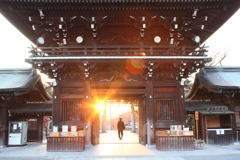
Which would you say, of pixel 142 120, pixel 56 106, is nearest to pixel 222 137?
pixel 142 120

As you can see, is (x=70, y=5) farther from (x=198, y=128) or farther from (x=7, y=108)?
(x=198, y=128)

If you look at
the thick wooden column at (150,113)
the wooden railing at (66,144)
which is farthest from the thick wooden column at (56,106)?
the thick wooden column at (150,113)

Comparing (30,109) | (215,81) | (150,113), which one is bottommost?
(150,113)

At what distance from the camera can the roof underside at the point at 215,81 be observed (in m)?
13.6

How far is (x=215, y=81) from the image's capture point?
1491cm

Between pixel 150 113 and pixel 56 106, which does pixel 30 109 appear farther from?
pixel 150 113

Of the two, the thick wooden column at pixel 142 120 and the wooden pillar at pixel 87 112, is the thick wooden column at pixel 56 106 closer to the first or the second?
the wooden pillar at pixel 87 112

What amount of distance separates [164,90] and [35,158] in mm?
7766

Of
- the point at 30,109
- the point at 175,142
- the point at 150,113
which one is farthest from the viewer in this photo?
the point at 30,109

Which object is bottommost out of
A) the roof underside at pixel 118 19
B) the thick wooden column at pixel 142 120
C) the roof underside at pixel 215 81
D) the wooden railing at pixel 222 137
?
the wooden railing at pixel 222 137

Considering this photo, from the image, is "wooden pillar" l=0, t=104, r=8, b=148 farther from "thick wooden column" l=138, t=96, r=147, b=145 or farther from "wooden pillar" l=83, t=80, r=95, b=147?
"thick wooden column" l=138, t=96, r=147, b=145

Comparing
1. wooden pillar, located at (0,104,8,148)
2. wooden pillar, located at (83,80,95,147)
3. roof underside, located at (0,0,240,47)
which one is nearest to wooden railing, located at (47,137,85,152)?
wooden pillar, located at (83,80,95,147)

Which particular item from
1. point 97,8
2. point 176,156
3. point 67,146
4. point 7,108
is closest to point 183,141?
point 176,156

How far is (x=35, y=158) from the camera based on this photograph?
10.5 meters
